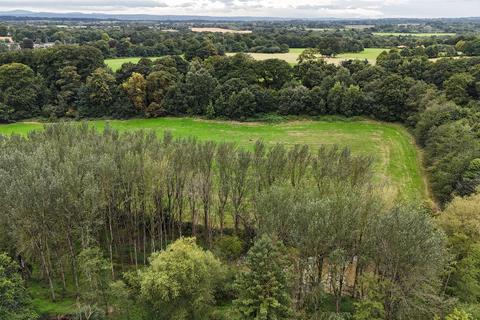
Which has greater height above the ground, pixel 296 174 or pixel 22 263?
pixel 296 174

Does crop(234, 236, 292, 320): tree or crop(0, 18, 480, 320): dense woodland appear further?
crop(0, 18, 480, 320): dense woodland

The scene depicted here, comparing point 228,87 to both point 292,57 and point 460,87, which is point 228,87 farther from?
point 460,87

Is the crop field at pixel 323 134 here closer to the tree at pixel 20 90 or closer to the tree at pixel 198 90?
the tree at pixel 198 90

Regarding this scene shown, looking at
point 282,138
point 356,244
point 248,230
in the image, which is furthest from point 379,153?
point 356,244

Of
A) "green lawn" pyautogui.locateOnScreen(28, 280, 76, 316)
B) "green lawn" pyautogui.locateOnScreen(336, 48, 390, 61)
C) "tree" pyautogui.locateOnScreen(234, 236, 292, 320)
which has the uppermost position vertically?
"green lawn" pyautogui.locateOnScreen(336, 48, 390, 61)

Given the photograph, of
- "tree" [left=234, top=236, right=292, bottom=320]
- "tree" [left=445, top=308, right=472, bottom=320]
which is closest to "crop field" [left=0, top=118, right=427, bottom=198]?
"tree" [left=445, top=308, right=472, bottom=320]

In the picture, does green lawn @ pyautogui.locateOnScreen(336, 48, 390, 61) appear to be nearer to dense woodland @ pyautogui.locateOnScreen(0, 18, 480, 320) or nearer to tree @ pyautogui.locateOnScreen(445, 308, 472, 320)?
dense woodland @ pyautogui.locateOnScreen(0, 18, 480, 320)

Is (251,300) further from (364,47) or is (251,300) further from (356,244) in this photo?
(364,47)
